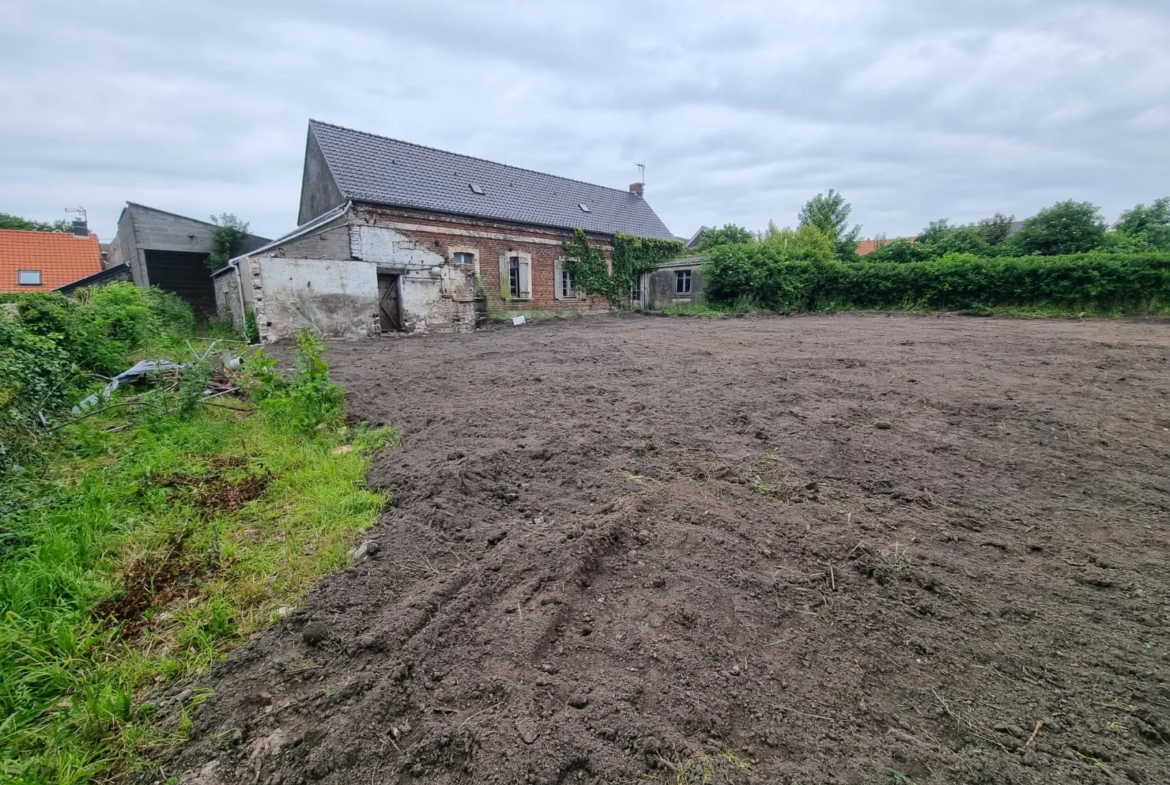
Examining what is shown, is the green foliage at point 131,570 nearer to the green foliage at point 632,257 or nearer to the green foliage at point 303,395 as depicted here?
the green foliage at point 303,395

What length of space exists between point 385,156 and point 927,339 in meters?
17.6

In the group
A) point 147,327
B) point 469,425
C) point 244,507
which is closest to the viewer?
point 244,507

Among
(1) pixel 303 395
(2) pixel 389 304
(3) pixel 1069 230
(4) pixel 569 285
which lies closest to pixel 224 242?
(2) pixel 389 304

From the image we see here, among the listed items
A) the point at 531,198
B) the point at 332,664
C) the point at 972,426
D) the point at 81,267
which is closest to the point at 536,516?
the point at 332,664

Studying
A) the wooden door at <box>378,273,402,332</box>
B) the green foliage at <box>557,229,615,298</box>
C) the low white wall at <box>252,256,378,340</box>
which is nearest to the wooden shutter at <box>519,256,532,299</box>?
the green foliage at <box>557,229,615,298</box>

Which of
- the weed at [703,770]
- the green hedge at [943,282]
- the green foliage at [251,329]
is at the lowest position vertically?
the weed at [703,770]

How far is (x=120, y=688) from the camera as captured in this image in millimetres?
1820

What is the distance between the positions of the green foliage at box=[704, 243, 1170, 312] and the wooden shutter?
780 cm

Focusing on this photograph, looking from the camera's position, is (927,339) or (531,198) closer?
(927,339)

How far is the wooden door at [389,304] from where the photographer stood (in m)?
15.0

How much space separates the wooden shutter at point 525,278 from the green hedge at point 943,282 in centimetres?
783

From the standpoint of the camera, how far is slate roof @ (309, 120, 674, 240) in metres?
15.3

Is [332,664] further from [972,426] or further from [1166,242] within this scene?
[1166,242]

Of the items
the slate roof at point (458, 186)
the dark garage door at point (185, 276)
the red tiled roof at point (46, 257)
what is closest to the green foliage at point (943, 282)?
the slate roof at point (458, 186)
